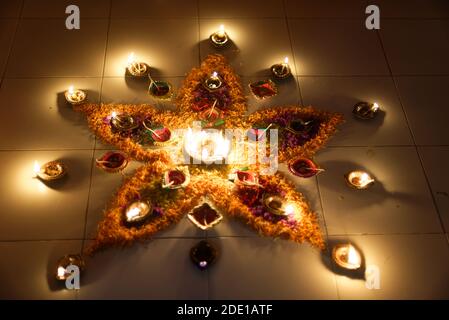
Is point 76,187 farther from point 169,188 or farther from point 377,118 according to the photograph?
point 377,118

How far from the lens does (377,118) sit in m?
2.92

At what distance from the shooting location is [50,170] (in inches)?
98.4

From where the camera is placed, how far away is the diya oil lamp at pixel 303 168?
257 centimetres

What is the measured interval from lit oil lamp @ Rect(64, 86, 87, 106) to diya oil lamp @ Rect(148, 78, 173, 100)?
0.58 metres

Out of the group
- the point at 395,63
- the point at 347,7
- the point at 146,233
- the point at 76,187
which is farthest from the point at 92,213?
the point at 347,7

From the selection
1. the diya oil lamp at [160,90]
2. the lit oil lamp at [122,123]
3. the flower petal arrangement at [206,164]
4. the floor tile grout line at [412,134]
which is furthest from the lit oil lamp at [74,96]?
the floor tile grout line at [412,134]

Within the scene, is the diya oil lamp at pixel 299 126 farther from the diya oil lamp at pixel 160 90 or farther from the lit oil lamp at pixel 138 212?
the lit oil lamp at pixel 138 212

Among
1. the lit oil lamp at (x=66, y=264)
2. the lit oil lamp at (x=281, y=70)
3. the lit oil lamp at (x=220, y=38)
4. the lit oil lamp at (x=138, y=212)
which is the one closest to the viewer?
the lit oil lamp at (x=66, y=264)

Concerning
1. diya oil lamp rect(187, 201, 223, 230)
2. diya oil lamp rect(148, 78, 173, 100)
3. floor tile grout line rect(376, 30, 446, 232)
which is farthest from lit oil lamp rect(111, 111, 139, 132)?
floor tile grout line rect(376, 30, 446, 232)

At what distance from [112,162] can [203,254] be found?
3.36 ft

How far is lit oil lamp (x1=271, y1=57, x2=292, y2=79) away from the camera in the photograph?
10.1ft

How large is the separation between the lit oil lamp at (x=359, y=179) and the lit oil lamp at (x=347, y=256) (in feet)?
1.61
